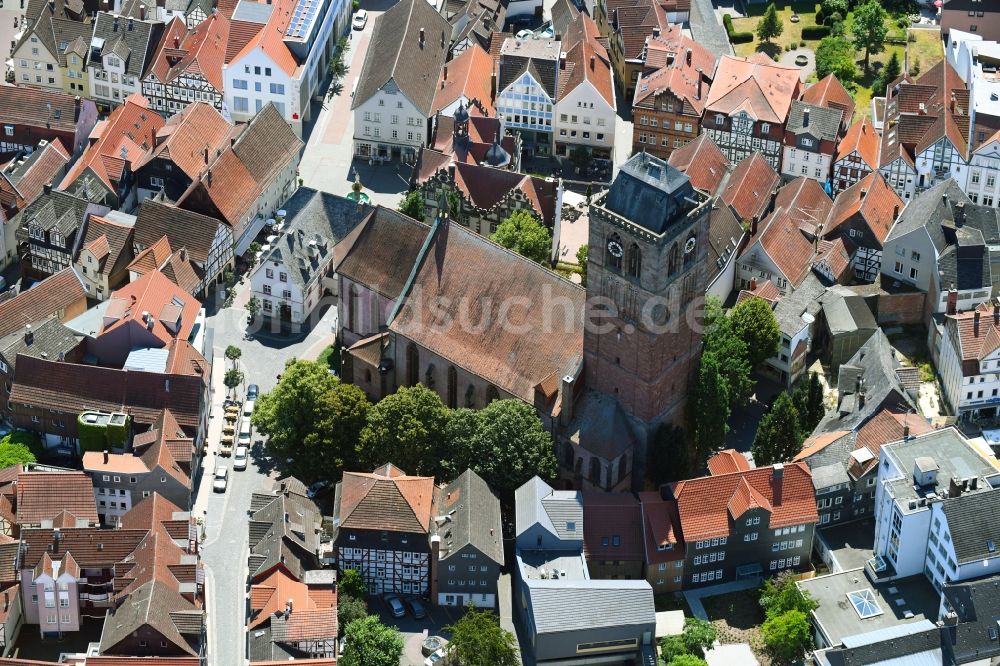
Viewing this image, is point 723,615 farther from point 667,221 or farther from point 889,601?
point 667,221

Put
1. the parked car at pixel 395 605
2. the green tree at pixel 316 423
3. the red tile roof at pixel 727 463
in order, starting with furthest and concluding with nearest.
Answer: the green tree at pixel 316 423 < the red tile roof at pixel 727 463 < the parked car at pixel 395 605

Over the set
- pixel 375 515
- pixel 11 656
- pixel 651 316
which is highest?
pixel 651 316

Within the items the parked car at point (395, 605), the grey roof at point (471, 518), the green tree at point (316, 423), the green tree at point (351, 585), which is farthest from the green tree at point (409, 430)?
the green tree at point (351, 585)

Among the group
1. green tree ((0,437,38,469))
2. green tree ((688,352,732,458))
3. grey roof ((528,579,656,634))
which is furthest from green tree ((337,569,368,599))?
green tree ((0,437,38,469))

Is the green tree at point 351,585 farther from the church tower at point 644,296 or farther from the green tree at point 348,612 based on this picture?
the church tower at point 644,296

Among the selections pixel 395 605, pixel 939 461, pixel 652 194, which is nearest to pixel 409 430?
pixel 395 605

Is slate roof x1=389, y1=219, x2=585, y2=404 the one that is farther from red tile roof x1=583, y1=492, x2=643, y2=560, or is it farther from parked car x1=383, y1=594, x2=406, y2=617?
parked car x1=383, y1=594, x2=406, y2=617

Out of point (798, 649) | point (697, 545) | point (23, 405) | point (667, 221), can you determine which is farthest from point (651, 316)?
point (23, 405)
